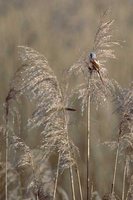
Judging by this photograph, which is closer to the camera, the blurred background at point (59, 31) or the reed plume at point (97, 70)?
the reed plume at point (97, 70)

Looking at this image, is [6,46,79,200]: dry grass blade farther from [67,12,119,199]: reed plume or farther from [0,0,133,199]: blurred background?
[0,0,133,199]: blurred background

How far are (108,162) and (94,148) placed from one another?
0.54ft

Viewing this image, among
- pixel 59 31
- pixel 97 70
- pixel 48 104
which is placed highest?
pixel 59 31

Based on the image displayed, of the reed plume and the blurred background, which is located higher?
the blurred background

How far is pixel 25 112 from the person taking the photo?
454cm

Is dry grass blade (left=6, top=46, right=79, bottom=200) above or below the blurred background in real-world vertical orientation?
below

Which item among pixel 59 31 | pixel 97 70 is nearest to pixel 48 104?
pixel 97 70

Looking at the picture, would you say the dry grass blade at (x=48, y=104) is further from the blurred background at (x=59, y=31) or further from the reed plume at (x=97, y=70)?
the blurred background at (x=59, y=31)

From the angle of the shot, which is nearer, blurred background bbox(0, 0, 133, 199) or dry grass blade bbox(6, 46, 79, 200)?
dry grass blade bbox(6, 46, 79, 200)

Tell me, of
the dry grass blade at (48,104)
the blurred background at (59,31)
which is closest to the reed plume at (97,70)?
the dry grass blade at (48,104)

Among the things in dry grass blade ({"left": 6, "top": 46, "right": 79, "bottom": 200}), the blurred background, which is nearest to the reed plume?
dry grass blade ({"left": 6, "top": 46, "right": 79, "bottom": 200})

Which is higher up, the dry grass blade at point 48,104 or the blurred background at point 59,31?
the blurred background at point 59,31

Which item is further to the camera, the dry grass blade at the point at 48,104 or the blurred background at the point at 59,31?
the blurred background at the point at 59,31

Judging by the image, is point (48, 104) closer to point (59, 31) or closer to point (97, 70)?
point (97, 70)
